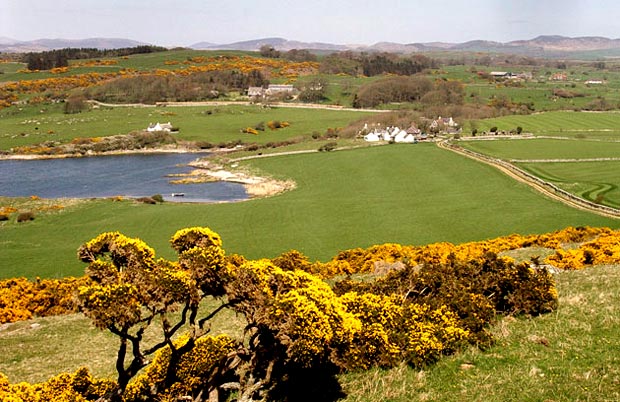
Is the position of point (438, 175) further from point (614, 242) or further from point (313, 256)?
point (614, 242)

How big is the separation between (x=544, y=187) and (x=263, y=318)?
2707 inches

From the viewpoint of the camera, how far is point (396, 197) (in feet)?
246

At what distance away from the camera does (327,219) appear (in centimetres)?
6347

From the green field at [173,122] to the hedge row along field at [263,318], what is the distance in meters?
129

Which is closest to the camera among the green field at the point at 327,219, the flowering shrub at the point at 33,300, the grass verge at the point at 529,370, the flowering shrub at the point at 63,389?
the grass verge at the point at 529,370

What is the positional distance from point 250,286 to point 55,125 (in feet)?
569

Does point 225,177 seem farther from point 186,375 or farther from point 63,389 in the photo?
point 63,389

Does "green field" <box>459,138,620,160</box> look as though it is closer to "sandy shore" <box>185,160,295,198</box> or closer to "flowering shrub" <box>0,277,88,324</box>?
"sandy shore" <box>185,160,295,198</box>

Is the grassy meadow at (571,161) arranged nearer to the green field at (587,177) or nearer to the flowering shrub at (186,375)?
the green field at (587,177)

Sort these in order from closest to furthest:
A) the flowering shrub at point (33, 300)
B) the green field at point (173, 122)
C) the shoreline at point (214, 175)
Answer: the flowering shrub at point (33, 300)
the shoreline at point (214, 175)
the green field at point (173, 122)

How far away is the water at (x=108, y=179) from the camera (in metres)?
94.1

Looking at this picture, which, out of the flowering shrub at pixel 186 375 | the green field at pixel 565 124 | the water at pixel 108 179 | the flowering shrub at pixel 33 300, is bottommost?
the water at pixel 108 179

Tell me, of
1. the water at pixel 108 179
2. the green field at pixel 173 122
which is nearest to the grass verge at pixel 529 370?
the water at pixel 108 179

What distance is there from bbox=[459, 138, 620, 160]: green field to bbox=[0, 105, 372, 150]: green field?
179 ft
